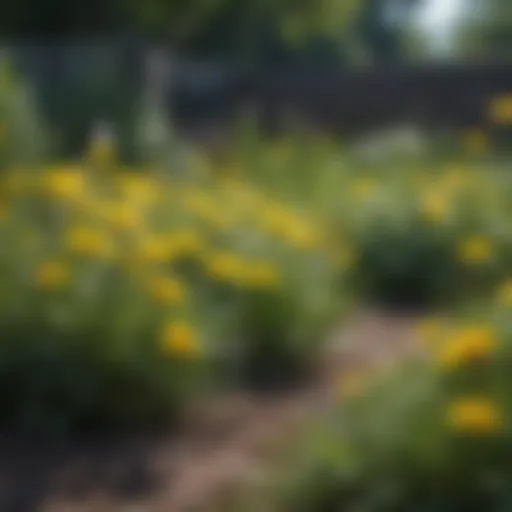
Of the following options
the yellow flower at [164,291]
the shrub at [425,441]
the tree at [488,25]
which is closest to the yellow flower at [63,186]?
the yellow flower at [164,291]

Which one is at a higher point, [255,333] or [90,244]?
[90,244]

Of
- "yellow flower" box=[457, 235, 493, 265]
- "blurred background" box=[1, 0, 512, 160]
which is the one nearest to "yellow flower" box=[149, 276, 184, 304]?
"yellow flower" box=[457, 235, 493, 265]

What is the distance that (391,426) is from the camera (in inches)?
151

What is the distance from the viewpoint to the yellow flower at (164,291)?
4785mm

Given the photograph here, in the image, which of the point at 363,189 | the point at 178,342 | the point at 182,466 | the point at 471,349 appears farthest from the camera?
the point at 363,189

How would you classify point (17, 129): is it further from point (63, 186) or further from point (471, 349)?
point (471, 349)

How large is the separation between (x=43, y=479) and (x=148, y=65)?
884cm

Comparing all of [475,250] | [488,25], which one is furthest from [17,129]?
[488,25]

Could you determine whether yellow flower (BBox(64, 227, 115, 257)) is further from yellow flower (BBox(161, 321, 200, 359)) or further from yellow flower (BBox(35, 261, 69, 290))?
yellow flower (BBox(161, 321, 200, 359))

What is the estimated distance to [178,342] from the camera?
459cm

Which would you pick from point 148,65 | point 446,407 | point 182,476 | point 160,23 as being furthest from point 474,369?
point 160,23

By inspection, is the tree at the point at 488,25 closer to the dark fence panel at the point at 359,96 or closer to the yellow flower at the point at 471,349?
the dark fence panel at the point at 359,96

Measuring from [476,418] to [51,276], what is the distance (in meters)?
1.80

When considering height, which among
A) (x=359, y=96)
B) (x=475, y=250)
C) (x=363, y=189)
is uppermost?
(x=359, y=96)
